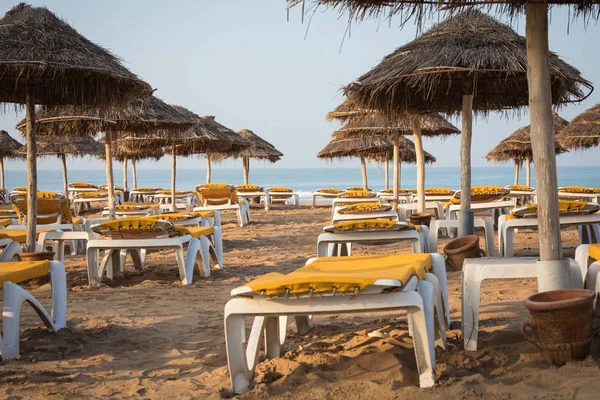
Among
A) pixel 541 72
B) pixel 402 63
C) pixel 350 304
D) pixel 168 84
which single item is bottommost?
pixel 350 304

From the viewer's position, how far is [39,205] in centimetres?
741

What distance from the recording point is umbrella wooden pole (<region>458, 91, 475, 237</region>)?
5.98m

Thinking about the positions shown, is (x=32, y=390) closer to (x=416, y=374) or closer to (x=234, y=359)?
(x=234, y=359)

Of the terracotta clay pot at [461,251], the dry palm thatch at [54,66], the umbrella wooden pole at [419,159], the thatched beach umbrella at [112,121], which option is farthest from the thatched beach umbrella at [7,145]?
the terracotta clay pot at [461,251]

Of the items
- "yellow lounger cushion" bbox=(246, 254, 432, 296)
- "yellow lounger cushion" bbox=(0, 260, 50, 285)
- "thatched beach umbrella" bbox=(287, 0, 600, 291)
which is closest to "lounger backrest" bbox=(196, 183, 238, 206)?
"yellow lounger cushion" bbox=(0, 260, 50, 285)

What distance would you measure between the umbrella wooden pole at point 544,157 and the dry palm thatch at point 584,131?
1156 centimetres

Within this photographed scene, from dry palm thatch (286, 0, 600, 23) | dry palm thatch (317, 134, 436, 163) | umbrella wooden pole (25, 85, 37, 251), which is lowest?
umbrella wooden pole (25, 85, 37, 251)

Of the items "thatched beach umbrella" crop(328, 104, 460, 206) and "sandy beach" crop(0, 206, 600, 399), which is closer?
"sandy beach" crop(0, 206, 600, 399)

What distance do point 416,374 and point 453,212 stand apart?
689 centimetres

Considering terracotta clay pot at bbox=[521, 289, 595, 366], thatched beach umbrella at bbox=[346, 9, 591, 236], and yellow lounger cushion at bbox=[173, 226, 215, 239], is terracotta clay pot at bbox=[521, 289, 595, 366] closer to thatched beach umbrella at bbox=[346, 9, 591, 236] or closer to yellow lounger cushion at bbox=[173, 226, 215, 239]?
thatched beach umbrella at bbox=[346, 9, 591, 236]

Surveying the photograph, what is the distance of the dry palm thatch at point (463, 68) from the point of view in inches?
207

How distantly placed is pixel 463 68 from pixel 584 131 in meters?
9.81

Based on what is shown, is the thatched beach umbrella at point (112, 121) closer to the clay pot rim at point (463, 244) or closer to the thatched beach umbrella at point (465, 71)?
the thatched beach umbrella at point (465, 71)

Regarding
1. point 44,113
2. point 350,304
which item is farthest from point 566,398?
point 44,113
